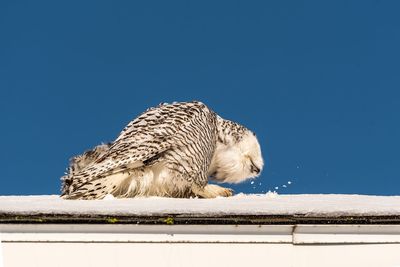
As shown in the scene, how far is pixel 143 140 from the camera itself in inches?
177

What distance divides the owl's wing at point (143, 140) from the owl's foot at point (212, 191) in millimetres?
451

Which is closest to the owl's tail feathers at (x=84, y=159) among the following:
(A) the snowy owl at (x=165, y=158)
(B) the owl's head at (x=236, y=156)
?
(A) the snowy owl at (x=165, y=158)

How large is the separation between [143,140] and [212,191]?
2.58 ft

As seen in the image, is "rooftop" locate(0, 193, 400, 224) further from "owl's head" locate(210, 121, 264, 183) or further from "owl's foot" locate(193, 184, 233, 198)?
"owl's head" locate(210, 121, 264, 183)

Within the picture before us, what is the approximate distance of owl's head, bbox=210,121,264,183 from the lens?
5.50 m

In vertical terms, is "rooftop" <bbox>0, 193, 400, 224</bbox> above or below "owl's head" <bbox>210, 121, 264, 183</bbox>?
below

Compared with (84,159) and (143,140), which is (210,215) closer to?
(143,140)

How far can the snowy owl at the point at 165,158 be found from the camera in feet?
13.9

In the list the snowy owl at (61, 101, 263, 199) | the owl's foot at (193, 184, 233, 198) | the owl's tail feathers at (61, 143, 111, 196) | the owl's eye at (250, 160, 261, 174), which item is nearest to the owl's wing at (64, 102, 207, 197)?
the snowy owl at (61, 101, 263, 199)
